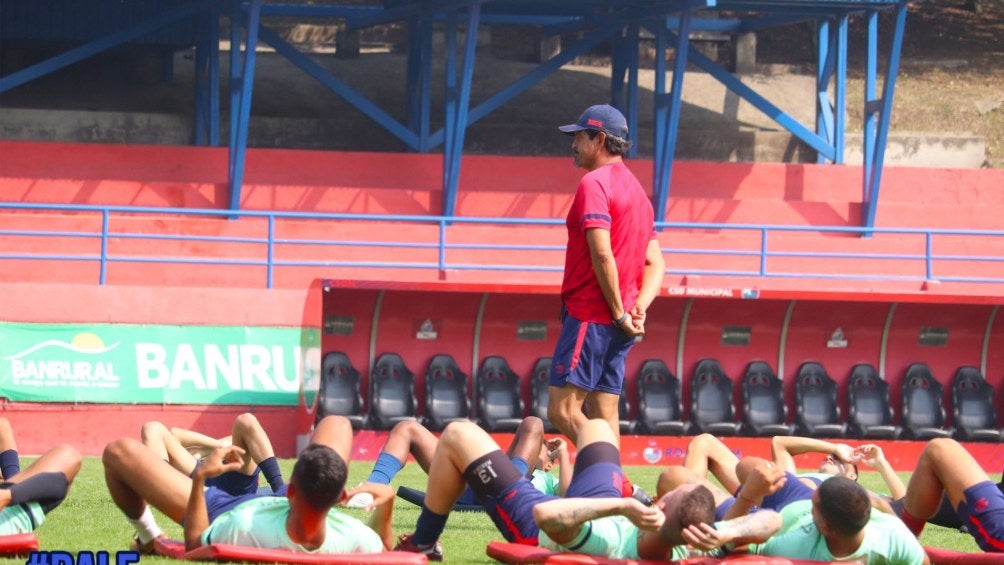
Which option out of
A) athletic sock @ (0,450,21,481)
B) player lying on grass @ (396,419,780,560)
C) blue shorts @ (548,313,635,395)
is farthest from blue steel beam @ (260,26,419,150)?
player lying on grass @ (396,419,780,560)

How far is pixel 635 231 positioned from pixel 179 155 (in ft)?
58.5

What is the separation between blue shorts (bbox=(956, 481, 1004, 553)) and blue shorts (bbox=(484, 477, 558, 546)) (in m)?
2.11

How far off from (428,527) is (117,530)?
7.32ft

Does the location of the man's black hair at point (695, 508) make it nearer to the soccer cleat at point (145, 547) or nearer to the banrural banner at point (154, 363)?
the soccer cleat at point (145, 547)

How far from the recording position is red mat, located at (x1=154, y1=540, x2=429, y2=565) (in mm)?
7035

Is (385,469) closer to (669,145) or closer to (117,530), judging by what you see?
(117,530)

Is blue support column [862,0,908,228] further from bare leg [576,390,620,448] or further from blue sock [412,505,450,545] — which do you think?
blue sock [412,505,450,545]

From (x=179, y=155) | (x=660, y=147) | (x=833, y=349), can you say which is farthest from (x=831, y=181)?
(x=179, y=155)

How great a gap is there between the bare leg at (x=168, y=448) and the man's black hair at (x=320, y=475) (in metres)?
2.09

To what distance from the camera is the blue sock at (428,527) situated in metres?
7.59

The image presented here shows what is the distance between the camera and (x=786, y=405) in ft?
61.1

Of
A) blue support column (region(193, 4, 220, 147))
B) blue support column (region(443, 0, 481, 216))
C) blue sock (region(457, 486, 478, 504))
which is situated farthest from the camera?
blue support column (region(193, 4, 220, 147))

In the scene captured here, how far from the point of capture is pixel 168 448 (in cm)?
888

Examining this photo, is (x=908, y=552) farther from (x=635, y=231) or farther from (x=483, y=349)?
(x=483, y=349)
